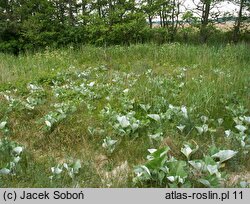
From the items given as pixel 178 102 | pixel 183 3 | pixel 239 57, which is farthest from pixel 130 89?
pixel 183 3

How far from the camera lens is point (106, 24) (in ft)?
42.3

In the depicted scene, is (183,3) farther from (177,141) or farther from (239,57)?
(177,141)

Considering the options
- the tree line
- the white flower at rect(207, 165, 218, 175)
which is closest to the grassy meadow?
the white flower at rect(207, 165, 218, 175)

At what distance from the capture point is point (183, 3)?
1340cm

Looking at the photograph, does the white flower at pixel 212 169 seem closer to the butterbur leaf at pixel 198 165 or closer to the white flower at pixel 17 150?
the butterbur leaf at pixel 198 165

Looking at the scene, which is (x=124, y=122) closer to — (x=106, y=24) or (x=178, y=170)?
(x=178, y=170)

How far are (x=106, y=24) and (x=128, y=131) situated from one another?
1031 cm

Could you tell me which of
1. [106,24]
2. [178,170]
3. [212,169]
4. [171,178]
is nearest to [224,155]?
[212,169]

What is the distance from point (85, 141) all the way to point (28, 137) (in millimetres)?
770

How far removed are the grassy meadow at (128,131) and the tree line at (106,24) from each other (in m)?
6.95

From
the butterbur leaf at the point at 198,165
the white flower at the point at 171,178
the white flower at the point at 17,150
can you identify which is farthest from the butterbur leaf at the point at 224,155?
the white flower at the point at 17,150

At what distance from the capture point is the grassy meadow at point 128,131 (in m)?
2.52

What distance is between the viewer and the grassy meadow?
2.52 m

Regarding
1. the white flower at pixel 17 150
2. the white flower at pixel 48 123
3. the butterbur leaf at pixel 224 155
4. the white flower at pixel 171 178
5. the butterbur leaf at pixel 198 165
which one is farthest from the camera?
the white flower at pixel 48 123
